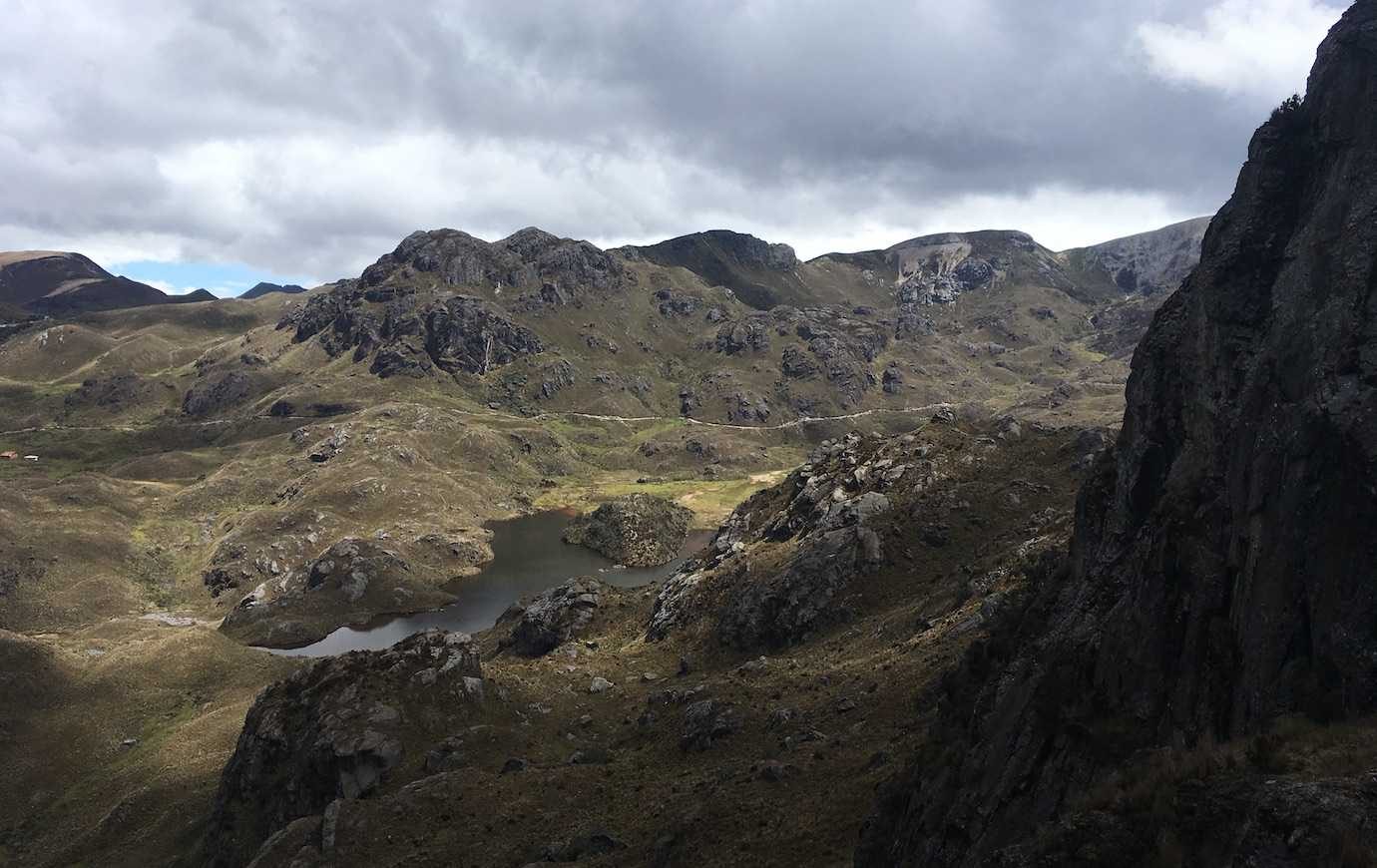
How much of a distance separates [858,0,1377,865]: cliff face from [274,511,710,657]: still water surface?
109577mm

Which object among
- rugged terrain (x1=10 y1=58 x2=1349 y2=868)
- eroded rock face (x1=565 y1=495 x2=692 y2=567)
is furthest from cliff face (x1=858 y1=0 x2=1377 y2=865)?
eroded rock face (x1=565 y1=495 x2=692 y2=567)

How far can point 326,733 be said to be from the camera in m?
52.0

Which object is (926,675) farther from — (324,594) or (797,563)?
(324,594)

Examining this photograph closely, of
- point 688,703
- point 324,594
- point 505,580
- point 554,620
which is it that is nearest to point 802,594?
point 688,703

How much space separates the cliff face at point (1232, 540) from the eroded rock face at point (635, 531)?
139 meters

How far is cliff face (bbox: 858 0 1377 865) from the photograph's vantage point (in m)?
17.5

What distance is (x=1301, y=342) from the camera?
67.6ft

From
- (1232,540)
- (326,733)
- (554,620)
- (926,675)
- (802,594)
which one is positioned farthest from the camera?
(554,620)

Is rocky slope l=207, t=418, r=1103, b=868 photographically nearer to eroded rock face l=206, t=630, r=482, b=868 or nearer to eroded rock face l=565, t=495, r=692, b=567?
eroded rock face l=206, t=630, r=482, b=868

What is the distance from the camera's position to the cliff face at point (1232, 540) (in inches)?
687

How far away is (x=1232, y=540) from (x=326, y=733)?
54.0 m

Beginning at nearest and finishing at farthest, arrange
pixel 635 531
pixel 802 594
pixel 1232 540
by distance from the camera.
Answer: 1. pixel 1232 540
2. pixel 802 594
3. pixel 635 531

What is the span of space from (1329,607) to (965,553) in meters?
48.8

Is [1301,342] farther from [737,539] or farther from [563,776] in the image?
[737,539]
